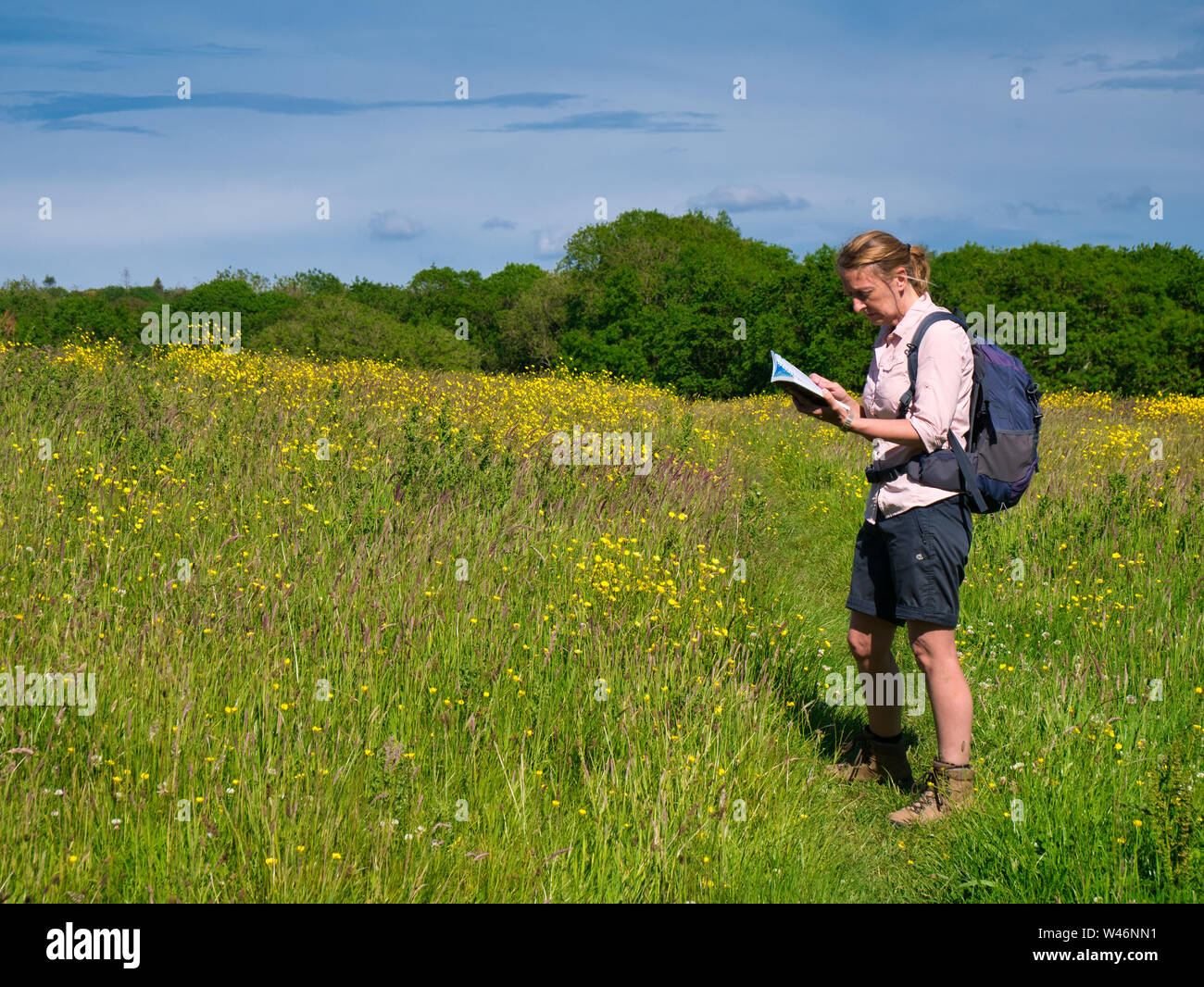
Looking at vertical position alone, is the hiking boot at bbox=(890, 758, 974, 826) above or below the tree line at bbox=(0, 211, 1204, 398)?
below

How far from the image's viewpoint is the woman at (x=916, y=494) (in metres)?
3.40

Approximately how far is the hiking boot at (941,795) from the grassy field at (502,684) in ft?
0.29

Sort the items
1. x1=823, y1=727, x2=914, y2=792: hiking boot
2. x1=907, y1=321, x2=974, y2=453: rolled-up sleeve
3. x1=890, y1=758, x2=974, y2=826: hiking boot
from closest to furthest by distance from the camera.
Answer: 1. x1=907, y1=321, x2=974, y2=453: rolled-up sleeve
2. x1=890, y1=758, x2=974, y2=826: hiking boot
3. x1=823, y1=727, x2=914, y2=792: hiking boot

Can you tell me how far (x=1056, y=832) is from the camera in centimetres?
313

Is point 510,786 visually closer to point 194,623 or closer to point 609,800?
point 609,800

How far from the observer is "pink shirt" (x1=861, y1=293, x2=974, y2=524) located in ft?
11.0

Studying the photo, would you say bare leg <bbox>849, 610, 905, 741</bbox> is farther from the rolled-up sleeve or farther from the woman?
the rolled-up sleeve

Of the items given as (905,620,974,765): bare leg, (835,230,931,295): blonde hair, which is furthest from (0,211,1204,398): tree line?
(905,620,974,765): bare leg

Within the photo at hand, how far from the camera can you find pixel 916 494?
351 centimetres

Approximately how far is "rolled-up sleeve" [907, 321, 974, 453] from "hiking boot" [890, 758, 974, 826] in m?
1.36

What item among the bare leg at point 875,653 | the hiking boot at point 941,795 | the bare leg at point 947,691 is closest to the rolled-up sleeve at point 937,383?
the bare leg at point 947,691

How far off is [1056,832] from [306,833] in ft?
8.57

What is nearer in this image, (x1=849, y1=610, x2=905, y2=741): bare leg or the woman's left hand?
the woman's left hand

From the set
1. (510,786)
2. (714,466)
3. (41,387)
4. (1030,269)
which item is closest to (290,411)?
(41,387)
